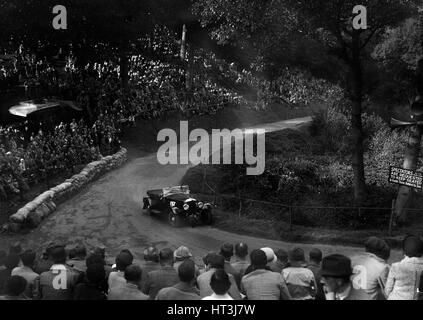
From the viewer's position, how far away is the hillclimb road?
15.8 meters

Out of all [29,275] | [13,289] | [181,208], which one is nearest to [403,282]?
[13,289]

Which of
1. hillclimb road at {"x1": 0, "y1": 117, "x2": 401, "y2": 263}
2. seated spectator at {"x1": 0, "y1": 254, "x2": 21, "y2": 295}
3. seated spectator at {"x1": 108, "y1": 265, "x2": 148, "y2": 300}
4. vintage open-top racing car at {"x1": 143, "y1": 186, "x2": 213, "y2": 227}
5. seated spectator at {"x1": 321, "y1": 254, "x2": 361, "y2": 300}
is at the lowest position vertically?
hillclimb road at {"x1": 0, "y1": 117, "x2": 401, "y2": 263}

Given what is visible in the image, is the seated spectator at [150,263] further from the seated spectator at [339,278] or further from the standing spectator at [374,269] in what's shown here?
the standing spectator at [374,269]

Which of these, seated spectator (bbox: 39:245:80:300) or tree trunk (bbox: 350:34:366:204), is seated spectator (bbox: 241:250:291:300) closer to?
seated spectator (bbox: 39:245:80:300)

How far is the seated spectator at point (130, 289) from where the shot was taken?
673 cm

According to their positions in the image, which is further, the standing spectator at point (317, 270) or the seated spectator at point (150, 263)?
the seated spectator at point (150, 263)

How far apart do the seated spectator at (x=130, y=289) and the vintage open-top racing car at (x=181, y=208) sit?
33.6ft

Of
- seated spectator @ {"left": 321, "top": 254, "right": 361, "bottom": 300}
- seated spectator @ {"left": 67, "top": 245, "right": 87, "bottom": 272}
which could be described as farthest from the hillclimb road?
seated spectator @ {"left": 321, "top": 254, "right": 361, "bottom": 300}

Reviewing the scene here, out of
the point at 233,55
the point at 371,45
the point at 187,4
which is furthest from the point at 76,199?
the point at 233,55

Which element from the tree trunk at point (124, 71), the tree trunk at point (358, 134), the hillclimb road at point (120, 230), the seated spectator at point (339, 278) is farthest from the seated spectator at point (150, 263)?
the tree trunk at point (124, 71)

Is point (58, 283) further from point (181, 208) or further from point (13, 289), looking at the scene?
point (181, 208)

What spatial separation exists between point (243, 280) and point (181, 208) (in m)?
10.4

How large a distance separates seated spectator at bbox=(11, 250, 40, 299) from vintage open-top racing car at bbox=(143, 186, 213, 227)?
8.94 m

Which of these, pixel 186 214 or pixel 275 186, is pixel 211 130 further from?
pixel 186 214
